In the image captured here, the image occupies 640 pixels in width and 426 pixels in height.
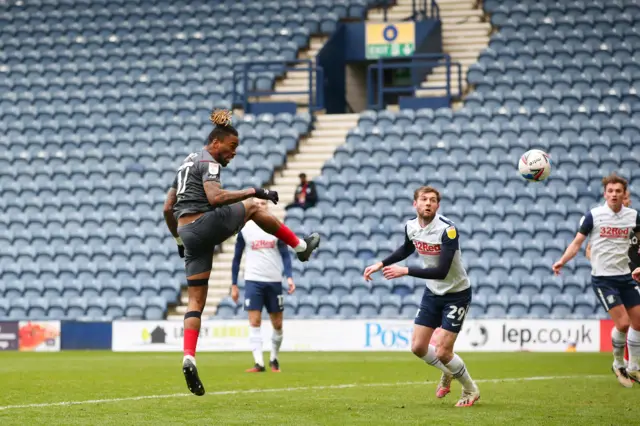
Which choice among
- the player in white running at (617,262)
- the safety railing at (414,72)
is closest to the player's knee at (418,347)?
the player in white running at (617,262)

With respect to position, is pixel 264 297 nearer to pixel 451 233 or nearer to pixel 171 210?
pixel 171 210

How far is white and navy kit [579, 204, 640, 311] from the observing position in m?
11.4

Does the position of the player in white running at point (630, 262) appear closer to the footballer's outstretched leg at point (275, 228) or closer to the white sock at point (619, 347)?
the white sock at point (619, 347)

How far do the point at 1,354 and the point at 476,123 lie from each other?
37.2 ft

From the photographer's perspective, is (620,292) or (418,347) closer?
(418,347)

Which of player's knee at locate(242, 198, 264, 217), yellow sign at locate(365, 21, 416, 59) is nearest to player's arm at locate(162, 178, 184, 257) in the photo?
player's knee at locate(242, 198, 264, 217)

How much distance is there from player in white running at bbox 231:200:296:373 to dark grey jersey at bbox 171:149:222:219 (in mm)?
5082

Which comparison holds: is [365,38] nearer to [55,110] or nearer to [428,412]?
[55,110]

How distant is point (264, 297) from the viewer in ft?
47.1

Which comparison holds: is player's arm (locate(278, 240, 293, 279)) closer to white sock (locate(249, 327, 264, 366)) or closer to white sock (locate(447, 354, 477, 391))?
white sock (locate(249, 327, 264, 366))

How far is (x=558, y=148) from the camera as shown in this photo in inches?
907

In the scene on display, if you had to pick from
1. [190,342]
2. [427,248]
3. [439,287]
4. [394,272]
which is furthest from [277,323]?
[394,272]

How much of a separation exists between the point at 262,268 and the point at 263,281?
0.65ft

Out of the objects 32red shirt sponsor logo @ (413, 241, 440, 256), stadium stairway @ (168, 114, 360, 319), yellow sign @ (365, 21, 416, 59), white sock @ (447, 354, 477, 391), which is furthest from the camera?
yellow sign @ (365, 21, 416, 59)
